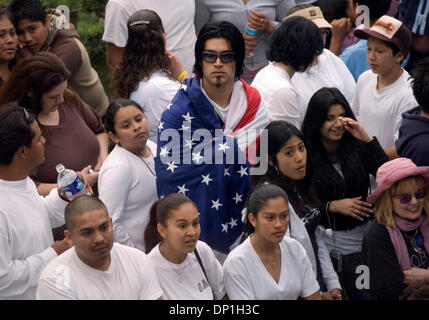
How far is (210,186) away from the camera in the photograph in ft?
17.9

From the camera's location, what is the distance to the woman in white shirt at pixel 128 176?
530 centimetres

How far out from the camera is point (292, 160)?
17.8 ft

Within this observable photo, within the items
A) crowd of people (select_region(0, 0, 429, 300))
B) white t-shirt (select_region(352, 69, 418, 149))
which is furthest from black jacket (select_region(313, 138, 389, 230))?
white t-shirt (select_region(352, 69, 418, 149))

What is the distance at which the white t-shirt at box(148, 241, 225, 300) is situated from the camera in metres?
4.70

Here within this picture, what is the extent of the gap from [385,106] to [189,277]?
7.85 feet

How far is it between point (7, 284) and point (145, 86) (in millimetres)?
2203

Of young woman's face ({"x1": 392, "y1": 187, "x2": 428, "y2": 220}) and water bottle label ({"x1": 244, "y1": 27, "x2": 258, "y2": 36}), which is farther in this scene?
water bottle label ({"x1": 244, "y1": 27, "x2": 258, "y2": 36})

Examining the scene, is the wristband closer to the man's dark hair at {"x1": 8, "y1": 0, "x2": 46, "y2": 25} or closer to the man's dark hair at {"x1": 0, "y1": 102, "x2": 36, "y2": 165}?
the man's dark hair at {"x1": 8, "y1": 0, "x2": 46, "y2": 25}

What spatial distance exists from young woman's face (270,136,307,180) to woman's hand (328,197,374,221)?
41cm

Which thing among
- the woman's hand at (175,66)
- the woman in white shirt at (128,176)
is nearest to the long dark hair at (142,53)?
the woman's hand at (175,66)

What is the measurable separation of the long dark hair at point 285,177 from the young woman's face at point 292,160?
0.9 inches

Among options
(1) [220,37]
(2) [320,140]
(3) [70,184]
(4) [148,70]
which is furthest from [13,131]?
(2) [320,140]

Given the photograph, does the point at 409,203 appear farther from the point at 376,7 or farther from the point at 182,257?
the point at 376,7

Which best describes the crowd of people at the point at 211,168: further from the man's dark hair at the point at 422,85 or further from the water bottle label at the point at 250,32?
the water bottle label at the point at 250,32
